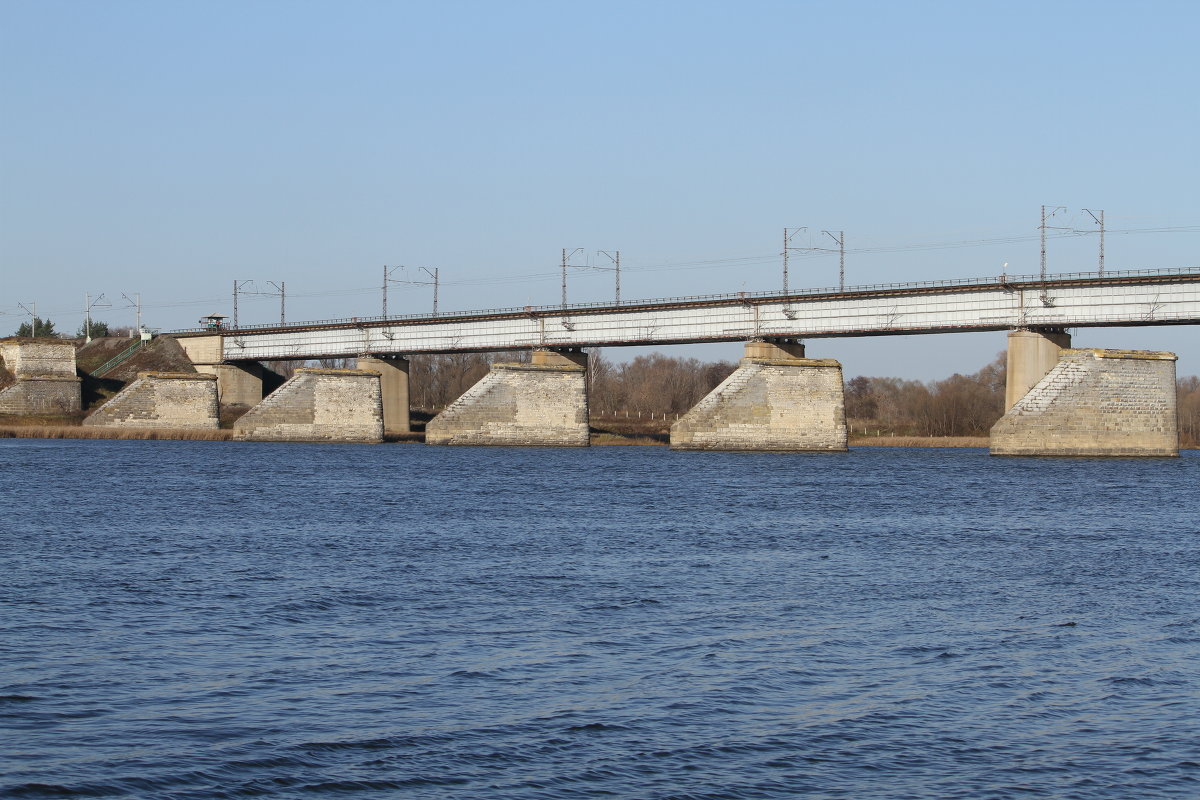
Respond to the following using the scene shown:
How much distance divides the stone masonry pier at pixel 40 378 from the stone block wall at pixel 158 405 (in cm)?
542

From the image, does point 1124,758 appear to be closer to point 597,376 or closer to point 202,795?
point 202,795

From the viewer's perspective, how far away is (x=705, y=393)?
178 meters

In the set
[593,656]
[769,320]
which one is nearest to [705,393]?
[769,320]

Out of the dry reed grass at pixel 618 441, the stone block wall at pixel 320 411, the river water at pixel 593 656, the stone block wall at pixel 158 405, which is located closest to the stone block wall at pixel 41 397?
the stone block wall at pixel 158 405

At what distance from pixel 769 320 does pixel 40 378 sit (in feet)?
180

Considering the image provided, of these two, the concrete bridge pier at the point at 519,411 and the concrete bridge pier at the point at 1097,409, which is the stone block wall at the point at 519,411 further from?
the concrete bridge pier at the point at 1097,409

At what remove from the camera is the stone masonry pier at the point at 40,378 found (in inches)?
3819

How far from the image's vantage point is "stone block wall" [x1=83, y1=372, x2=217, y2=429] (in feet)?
305

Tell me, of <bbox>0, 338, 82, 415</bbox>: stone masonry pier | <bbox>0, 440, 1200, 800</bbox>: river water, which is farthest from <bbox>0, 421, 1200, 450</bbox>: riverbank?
<bbox>0, 440, 1200, 800</bbox>: river water

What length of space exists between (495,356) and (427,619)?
163261mm

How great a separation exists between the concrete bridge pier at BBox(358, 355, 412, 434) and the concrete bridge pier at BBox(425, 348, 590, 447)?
1379 centimetres

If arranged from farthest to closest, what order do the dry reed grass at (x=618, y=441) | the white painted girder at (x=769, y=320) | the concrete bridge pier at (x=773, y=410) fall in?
the dry reed grass at (x=618, y=441) < the concrete bridge pier at (x=773, y=410) < the white painted girder at (x=769, y=320)

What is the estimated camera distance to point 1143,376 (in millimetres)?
62438

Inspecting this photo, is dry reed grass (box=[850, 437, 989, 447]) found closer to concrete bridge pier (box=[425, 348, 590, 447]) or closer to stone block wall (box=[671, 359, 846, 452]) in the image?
concrete bridge pier (box=[425, 348, 590, 447])
